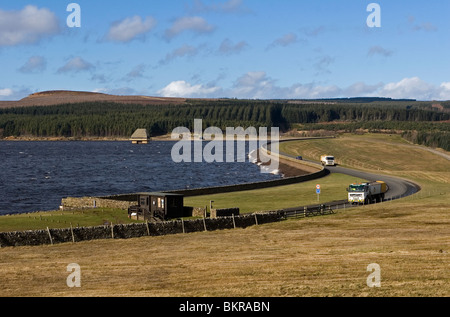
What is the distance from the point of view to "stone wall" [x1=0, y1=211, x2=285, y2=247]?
39.5 metres

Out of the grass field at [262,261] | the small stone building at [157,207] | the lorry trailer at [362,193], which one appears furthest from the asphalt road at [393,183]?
the small stone building at [157,207]

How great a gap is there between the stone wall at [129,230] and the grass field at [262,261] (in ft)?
3.62

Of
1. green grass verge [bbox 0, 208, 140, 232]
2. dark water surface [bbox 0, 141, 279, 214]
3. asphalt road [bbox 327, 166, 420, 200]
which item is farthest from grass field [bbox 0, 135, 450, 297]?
dark water surface [bbox 0, 141, 279, 214]

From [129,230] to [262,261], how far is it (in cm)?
1310

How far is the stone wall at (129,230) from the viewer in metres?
39.5

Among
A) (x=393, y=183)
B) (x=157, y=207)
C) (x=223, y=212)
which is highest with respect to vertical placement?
(x=157, y=207)

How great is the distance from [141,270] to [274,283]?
760 cm

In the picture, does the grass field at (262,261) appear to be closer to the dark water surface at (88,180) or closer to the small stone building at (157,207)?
the small stone building at (157,207)

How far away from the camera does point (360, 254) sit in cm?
3538

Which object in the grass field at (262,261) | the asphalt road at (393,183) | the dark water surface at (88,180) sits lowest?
the dark water surface at (88,180)

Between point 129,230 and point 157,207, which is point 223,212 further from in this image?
point 129,230

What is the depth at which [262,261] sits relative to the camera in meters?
33.8

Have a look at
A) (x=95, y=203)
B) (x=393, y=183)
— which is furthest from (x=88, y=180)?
(x=95, y=203)
